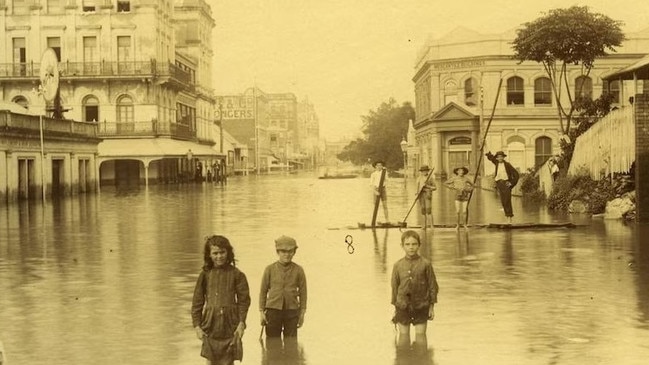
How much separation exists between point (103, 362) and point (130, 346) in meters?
0.64

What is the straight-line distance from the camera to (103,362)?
305 inches

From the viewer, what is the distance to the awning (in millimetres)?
61156

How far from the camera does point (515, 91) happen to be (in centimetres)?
6438

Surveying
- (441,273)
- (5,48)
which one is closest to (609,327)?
(441,273)

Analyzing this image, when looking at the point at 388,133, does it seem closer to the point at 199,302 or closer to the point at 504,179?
the point at 504,179

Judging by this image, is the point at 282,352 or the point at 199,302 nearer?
the point at 199,302

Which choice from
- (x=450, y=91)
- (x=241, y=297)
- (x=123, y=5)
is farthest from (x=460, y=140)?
Result: (x=241, y=297)

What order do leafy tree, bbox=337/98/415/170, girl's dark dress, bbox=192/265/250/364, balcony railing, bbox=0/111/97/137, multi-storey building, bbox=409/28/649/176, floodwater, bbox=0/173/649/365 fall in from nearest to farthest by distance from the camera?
1. girl's dark dress, bbox=192/265/250/364
2. floodwater, bbox=0/173/649/365
3. balcony railing, bbox=0/111/97/137
4. multi-storey building, bbox=409/28/649/176
5. leafy tree, bbox=337/98/415/170

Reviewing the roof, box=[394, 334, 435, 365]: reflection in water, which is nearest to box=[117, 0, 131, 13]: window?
the roof

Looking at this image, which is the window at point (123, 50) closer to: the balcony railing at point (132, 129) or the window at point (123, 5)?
the window at point (123, 5)

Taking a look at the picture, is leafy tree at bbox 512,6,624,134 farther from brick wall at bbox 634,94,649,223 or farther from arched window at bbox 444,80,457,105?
arched window at bbox 444,80,457,105

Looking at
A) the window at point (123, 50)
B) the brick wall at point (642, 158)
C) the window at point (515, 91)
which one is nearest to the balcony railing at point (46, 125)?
the window at point (123, 50)

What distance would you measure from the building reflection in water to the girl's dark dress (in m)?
1.05

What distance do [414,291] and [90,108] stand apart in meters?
60.1
